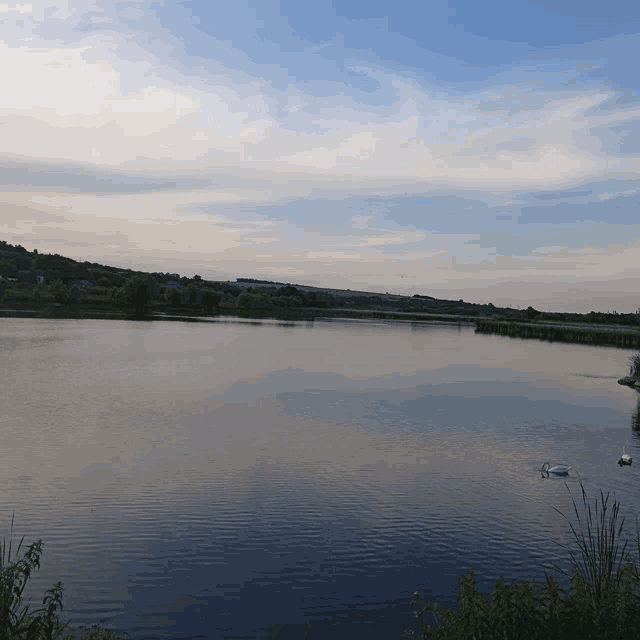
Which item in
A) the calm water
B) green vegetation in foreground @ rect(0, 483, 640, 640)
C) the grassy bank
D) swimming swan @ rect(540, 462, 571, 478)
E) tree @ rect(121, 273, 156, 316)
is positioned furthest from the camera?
tree @ rect(121, 273, 156, 316)

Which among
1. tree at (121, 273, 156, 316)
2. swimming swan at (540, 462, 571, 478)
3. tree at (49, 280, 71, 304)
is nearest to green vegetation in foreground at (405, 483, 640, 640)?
swimming swan at (540, 462, 571, 478)

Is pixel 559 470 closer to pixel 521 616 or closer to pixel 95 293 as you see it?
pixel 521 616

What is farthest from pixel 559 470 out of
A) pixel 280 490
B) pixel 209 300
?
pixel 209 300

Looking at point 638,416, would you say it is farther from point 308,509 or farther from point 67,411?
point 67,411

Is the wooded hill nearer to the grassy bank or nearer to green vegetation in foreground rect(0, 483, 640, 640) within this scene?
the grassy bank

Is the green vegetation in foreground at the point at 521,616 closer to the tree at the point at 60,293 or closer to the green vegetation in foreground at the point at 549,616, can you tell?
the green vegetation in foreground at the point at 549,616

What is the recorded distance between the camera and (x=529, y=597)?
838 cm

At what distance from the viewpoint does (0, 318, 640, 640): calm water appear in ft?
38.2

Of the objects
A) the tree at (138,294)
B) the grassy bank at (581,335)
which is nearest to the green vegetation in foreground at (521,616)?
the grassy bank at (581,335)

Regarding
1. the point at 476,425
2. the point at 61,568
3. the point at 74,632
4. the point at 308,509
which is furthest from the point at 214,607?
the point at 476,425

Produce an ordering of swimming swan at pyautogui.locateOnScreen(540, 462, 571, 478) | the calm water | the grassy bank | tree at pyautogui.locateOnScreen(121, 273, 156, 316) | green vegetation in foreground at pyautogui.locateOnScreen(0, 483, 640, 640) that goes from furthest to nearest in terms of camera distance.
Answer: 1. tree at pyautogui.locateOnScreen(121, 273, 156, 316)
2. the grassy bank
3. swimming swan at pyautogui.locateOnScreen(540, 462, 571, 478)
4. the calm water
5. green vegetation in foreground at pyautogui.locateOnScreen(0, 483, 640, 640)

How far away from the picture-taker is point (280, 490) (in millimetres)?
17734

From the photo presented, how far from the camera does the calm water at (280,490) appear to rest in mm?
11648

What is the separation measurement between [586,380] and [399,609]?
146 feet
